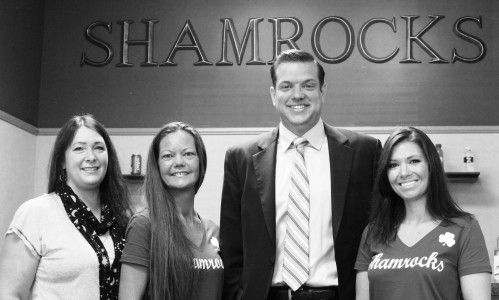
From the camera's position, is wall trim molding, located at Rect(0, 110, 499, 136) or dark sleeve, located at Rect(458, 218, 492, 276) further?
wall trim molding, located at Rect(0, 110, 499, 136)

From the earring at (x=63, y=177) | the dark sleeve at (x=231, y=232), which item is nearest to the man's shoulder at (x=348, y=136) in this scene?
the dark sleeve at (x=231, y=232)

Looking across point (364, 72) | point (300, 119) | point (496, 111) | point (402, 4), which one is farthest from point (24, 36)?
point (496, 111)

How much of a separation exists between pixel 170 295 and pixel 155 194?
1.47 ft

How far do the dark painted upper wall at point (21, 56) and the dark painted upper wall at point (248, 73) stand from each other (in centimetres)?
12

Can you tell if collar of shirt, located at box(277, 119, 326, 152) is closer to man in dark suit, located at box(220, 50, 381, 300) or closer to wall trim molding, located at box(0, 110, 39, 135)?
man in dark suit, located at box(220, 50, 381, 300)

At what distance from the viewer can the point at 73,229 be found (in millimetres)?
2705

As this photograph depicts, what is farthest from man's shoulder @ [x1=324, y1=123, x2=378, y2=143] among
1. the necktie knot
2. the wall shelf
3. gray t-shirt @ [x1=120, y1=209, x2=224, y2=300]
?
the wall shelf

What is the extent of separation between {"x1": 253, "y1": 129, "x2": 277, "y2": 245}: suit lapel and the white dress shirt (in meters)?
0.03

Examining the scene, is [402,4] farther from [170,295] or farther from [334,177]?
[170,295]

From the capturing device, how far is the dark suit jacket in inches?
107

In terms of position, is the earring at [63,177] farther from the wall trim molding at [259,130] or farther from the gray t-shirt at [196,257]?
the wall trim molding at [259,130]

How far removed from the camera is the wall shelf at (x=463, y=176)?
5.57 m

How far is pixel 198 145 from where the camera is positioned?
2928 mm

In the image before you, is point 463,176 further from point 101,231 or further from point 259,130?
point 101,231
